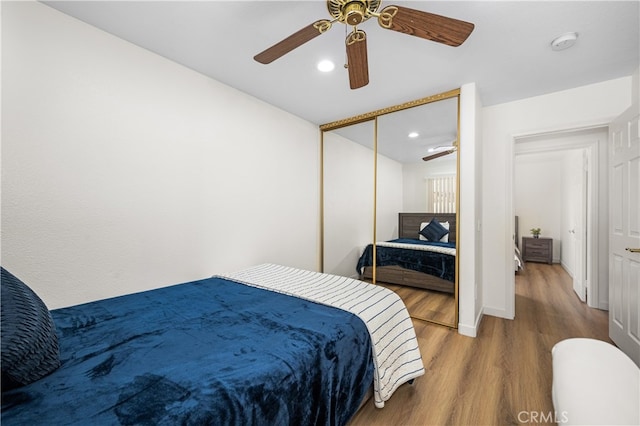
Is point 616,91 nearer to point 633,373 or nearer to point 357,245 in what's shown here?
point 633,373

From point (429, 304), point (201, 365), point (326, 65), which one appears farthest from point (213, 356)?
point (429, 304)

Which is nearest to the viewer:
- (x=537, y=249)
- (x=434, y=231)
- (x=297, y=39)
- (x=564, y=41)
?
(x=297, y=39)

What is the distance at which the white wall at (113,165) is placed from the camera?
1609 mm

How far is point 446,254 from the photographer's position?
2896 mm

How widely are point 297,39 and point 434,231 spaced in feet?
7.86

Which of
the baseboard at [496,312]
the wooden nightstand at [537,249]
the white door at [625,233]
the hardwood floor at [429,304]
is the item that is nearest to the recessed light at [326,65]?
the white door at [625,233]

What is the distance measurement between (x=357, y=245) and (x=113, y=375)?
2.93m

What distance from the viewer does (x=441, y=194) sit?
2.91m

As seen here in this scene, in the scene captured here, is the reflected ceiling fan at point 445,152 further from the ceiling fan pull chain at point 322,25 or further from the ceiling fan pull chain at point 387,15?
the ceiling fan pull chain at point 322,25

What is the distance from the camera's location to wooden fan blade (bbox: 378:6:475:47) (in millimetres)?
1296

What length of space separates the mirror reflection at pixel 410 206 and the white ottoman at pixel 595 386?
1428mm

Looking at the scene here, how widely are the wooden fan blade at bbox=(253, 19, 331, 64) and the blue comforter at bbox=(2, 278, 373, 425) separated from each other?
1588 mm

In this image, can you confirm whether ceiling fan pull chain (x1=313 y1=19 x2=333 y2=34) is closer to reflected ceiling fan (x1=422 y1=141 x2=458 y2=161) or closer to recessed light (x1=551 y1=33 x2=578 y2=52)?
recessed light (x1=551 y1=33 x2=578 y2=52)

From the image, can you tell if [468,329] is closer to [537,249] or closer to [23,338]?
[23,338]
